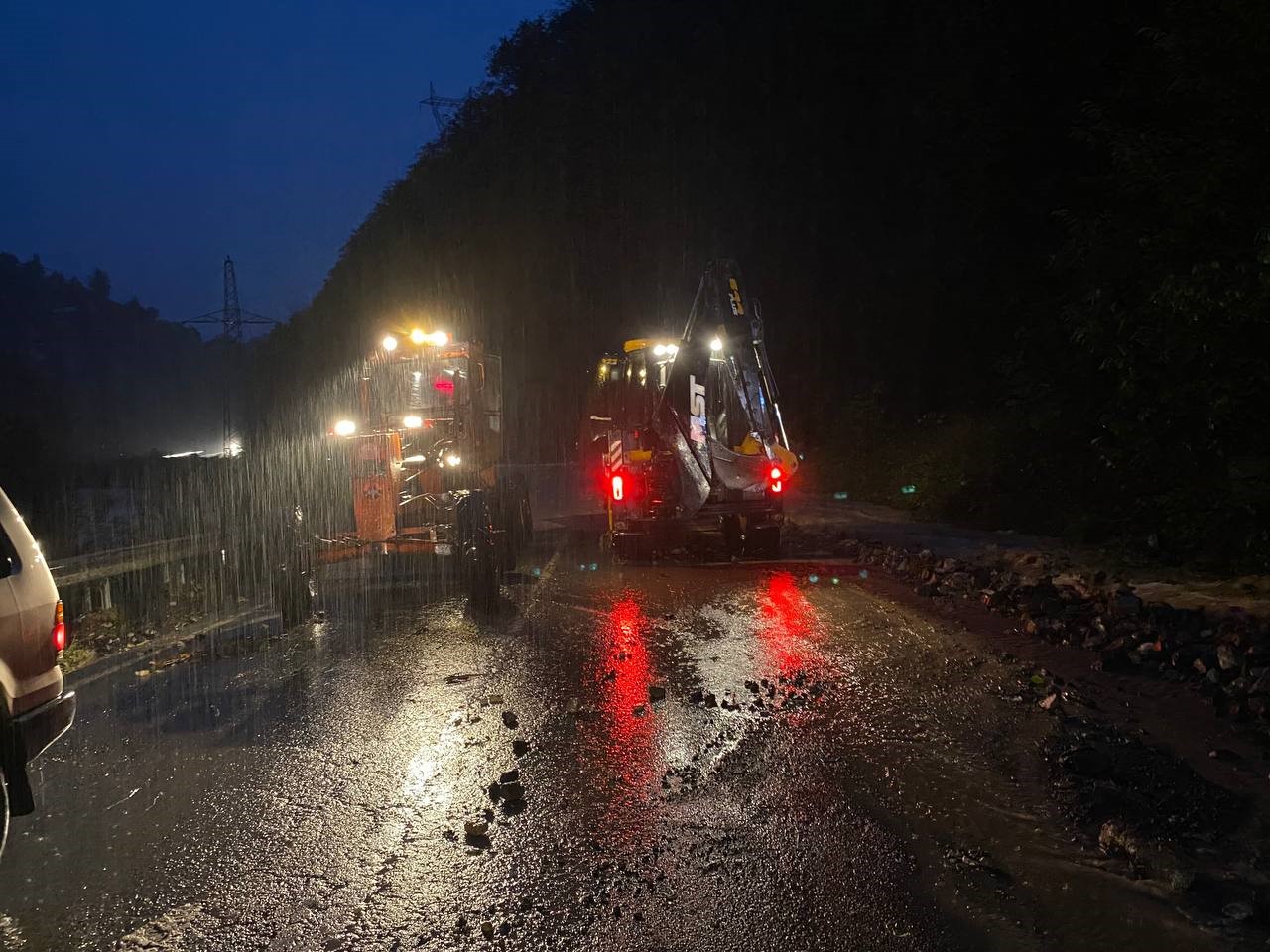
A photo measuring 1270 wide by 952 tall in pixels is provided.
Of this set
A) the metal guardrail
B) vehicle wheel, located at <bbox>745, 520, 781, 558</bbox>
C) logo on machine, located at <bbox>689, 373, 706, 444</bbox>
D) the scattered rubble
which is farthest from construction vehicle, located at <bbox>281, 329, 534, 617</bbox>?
the scattered rubble

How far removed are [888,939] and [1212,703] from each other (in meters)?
4.32

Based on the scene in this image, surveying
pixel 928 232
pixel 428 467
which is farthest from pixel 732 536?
pixel 928 232

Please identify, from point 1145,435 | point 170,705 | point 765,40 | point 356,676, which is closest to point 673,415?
point 1145,435

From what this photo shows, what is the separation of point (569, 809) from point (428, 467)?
8.11 metres

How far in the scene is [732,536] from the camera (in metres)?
14.7

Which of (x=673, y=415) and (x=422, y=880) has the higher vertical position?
(x=673, y=415)

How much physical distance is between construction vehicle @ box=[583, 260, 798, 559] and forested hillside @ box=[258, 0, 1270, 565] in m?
4.18

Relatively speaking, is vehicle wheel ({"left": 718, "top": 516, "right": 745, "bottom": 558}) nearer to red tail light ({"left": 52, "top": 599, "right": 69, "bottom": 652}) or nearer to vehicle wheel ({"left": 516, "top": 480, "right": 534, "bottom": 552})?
vehicle wheel ({"left": 516, "top": 480, "right": 534, "bottom": 552})

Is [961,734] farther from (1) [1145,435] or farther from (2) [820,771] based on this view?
(1) [1145,435]

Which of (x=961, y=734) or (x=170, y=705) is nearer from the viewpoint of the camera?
(x=961, y=734)

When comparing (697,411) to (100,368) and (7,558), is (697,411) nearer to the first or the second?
(7,558)

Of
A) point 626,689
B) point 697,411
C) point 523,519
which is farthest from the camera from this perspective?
point 523,519

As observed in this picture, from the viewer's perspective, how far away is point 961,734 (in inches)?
245

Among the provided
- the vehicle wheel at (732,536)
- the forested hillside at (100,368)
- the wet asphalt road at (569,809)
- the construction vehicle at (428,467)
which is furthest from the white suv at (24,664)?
the forested hillside at (100,368)
